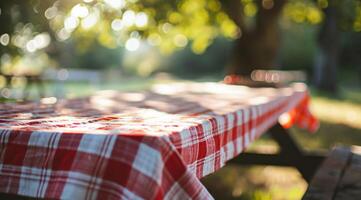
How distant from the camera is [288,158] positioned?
14.8ft

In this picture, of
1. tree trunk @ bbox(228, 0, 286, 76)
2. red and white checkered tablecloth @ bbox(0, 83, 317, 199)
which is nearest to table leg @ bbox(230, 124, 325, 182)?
red and white checkered tablecloth @ bbox(0, 83, 317, 199)

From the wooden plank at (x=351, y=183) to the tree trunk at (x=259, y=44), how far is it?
5.65 metres

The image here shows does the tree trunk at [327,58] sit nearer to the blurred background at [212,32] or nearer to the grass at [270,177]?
the blurred background at [212,32]

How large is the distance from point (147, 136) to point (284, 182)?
384 centimetres

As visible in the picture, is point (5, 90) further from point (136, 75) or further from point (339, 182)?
point (136, 75)

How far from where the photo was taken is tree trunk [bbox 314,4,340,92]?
17875 millimetres

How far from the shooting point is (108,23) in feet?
29.7

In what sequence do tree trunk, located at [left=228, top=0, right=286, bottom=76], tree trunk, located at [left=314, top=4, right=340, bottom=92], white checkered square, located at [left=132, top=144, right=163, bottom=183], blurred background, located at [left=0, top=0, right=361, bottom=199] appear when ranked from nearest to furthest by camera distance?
white checkered square, located at [left=132, top=144, right=163, bottom=183], blurred background, located at [left=0, top=0, right=361, bottom=199], tree trunk, located at [left=228, top=0, right=286, bottom=76], tree trunk, located at [left=314, top=4, right=340, bottom=92]

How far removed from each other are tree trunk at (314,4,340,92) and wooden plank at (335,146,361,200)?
15.5 meters

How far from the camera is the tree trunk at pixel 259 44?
858cm

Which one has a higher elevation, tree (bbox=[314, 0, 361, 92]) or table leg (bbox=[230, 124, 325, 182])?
table leg (bbox=[230, 124, 325, 182])

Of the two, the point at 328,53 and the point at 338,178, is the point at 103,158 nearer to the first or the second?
the point at 338,178

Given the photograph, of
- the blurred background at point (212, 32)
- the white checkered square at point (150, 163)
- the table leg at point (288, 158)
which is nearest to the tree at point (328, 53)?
the blurred background at point (212, 32)

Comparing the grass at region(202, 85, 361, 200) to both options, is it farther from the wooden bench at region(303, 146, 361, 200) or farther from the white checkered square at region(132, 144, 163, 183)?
the white checkered square at region(132, 144, 163, 183)
